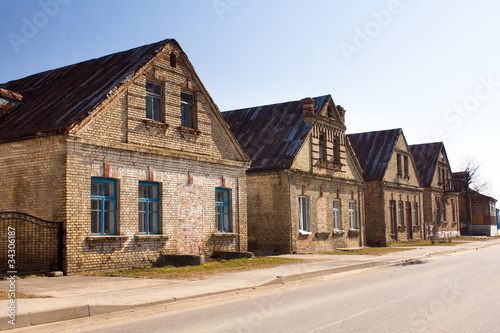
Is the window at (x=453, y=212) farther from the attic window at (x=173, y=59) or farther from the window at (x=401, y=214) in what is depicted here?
the attic window at (x=173, y=59)

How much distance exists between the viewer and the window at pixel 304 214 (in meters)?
25.8

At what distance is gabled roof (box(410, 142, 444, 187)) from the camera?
1809 inches

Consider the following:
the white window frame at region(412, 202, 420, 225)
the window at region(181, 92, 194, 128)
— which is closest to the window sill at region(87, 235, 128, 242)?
the window at region(181, 92, 194, 128)

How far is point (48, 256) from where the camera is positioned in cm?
1423

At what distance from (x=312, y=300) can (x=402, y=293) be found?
1995 millimetres

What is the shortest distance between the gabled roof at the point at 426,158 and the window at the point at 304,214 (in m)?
22.3

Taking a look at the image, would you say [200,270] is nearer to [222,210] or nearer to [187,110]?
[222,210]

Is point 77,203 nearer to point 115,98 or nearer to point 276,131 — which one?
point 115,98

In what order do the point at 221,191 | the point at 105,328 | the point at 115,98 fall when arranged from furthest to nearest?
the point at 221,191
the point at 115,98
the point at 105,328

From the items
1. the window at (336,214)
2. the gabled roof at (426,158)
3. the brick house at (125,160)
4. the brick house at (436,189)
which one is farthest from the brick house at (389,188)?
the brick house at (125,160)

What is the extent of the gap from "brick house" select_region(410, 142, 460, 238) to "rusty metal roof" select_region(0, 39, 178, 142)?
31677 mm

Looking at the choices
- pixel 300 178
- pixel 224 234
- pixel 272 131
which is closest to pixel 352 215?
pixel 300 178

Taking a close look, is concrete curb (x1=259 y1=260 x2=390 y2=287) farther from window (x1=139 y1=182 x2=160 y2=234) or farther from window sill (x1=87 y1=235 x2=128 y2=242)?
window (x1=139 y1=182 x2=160 y2=234)

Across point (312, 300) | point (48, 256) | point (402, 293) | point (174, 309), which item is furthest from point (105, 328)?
point (48, 256)
